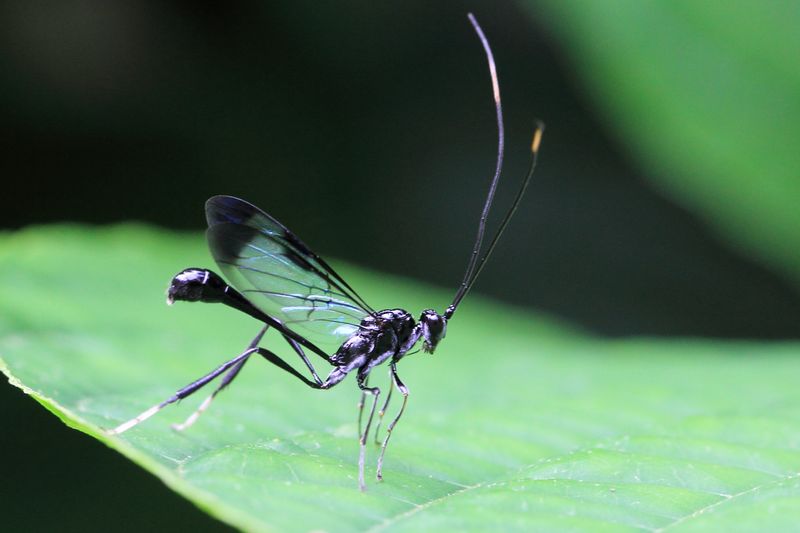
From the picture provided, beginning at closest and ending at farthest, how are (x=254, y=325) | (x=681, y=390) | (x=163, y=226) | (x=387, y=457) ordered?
(x=387, y=457), (x=681, y=390), (x=254, y=325), (x=163, y=226)

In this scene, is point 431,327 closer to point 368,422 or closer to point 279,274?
point 368,422

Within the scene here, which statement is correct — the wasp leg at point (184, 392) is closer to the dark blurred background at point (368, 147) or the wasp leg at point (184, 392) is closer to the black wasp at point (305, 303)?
the black wasp at point (305, 303)

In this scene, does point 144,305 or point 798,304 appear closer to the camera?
point 144,305

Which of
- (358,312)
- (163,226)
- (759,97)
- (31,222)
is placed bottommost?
(358,312)

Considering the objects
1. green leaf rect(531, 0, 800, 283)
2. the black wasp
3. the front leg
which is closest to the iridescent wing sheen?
the black wasp

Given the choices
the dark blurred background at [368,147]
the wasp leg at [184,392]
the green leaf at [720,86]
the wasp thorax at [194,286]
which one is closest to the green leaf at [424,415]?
the wasp leg at [184,392]

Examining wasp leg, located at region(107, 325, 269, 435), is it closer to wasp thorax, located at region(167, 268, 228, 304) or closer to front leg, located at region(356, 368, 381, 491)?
wasp thorax, located at region(167, 268, 228, 304)

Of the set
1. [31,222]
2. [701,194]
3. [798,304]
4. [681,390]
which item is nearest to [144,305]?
[31,222]

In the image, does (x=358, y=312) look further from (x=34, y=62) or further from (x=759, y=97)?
(x=34, y=62)
